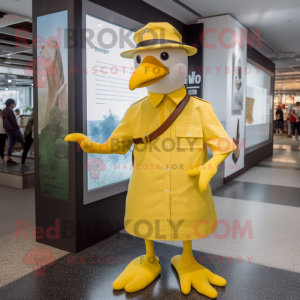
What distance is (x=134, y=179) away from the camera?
7.45 ft

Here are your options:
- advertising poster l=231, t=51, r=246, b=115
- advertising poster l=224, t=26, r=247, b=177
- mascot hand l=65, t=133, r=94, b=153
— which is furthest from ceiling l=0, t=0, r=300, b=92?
mascot hand l=65, t=133, r=94, b=153

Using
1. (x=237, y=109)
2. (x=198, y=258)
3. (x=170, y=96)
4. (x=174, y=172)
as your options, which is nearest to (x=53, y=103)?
(x=170, y=96)

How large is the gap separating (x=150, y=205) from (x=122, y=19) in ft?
6.64

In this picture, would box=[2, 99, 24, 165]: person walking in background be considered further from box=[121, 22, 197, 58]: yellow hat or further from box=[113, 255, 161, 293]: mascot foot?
box=[121, 22, 197, 58]: yellow hat

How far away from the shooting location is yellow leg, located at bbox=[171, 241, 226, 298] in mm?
2191

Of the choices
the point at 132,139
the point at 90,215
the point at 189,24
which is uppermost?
the point at 189,24

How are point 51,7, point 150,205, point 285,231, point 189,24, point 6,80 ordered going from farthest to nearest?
point 6,80 → point 189,24 → point 285,231 → point 51,7 → point 150,205

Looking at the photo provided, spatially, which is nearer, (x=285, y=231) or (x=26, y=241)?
(x=26, y=241)

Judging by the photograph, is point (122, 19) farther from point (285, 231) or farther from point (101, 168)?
point (285, 231)

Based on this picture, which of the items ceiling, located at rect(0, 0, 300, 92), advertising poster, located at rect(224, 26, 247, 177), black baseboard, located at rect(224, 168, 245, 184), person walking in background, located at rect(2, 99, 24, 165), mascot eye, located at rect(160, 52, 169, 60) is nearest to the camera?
mascot eye, located at rect(160, 52, 169, 60)

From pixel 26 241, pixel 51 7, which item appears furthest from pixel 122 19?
pixel 26 241

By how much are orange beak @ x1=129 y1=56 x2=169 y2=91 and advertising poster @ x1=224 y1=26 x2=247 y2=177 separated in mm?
3482

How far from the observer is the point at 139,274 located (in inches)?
91.1

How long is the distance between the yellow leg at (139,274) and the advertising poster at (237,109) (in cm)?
334
